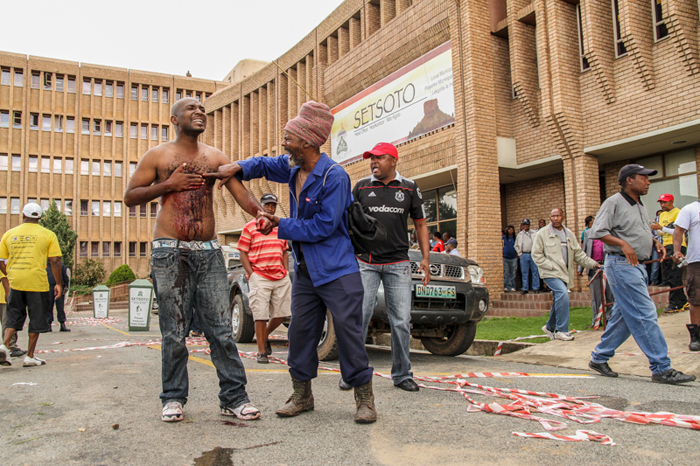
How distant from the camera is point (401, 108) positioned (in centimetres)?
1752

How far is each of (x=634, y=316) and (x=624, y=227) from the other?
0.84m

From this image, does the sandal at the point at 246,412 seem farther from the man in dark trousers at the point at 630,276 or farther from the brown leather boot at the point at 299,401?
the man in dark trousers at the point at 630,276

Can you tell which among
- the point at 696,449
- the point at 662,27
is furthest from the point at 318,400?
the point at 662,27

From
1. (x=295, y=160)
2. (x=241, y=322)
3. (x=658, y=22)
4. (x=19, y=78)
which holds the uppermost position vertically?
(x=19, y=78)

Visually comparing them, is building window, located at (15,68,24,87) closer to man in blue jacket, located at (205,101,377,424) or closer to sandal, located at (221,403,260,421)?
man in blue jacket, located at (205,101,377,424)

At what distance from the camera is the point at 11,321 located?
6.36 meters

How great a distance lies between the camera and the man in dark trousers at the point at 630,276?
4.90m

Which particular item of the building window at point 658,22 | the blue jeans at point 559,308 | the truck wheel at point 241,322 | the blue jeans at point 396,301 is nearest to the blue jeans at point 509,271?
the building window at point 658,22

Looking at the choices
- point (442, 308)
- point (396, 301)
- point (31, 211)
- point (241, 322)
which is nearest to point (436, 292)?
point (442, 308)

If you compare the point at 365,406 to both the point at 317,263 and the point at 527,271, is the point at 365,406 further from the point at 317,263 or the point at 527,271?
the point at 527,271

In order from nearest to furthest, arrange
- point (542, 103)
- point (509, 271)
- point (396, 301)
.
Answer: point (396, 301) < point (542, 103) < point (509, 271)

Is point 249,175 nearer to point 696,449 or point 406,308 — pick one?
point 406,308

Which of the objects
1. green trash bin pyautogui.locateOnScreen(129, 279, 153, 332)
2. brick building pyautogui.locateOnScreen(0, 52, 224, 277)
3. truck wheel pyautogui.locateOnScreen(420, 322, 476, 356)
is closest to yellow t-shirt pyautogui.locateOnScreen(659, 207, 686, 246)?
truck wheel pyautogui.locateOnScreen(420, 322, 476, 356)

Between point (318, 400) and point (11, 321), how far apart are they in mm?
4330
